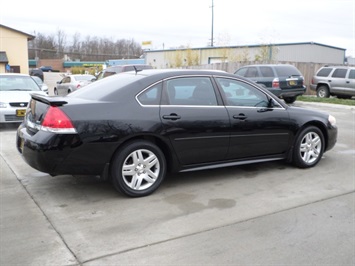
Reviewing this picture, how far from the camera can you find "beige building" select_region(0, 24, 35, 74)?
32062mm

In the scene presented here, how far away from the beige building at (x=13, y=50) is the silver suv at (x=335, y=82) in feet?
80.6

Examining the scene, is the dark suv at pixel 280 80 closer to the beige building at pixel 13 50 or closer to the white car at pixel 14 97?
the white car at pixel 14 97

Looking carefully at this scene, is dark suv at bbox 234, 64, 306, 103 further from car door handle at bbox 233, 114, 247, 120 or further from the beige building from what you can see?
the beige building

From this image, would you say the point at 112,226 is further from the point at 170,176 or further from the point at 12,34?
the point at 12,34

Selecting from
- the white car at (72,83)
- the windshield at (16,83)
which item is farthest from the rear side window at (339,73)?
the windshield at (16,83)

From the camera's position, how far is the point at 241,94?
17.8 feet

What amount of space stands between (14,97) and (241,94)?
632cm

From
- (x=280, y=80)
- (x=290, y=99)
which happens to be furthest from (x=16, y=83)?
(x=290, y=99)

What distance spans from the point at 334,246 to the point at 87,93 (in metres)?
3.44

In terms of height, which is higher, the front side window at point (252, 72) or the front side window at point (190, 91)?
the front side window at point (252, 72)

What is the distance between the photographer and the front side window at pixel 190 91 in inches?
192

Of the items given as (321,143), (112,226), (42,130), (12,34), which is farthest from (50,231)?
(12,34)

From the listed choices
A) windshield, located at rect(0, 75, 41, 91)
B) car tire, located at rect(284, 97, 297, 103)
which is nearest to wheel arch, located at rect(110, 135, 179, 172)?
windshield, located at rect(0, 75, 41, 91)

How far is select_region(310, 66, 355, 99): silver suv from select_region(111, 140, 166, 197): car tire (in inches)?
640
